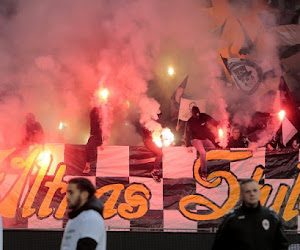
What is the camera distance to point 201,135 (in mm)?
7227

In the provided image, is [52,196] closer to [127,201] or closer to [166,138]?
[127,201]

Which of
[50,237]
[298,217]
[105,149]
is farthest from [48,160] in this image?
[298,217]

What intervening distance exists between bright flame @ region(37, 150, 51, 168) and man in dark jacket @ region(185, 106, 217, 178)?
2.03 m

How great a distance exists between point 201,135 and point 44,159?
7.81 ft

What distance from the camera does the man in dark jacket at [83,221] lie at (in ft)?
8.32

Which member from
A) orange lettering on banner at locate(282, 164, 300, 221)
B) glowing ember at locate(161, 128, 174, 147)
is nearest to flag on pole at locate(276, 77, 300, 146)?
orange lettering on banner at locate(282, 164, 300, 221)

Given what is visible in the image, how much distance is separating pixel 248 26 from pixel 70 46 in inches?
146

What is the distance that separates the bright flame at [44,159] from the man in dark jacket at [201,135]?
6.65 ft

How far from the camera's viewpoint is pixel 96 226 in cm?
257

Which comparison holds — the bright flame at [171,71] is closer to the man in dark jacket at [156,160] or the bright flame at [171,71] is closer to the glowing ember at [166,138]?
the glowing ember at [166,138]

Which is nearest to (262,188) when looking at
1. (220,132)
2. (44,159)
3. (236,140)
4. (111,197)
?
(236,140)

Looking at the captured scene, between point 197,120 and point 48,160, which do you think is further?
point 197,120

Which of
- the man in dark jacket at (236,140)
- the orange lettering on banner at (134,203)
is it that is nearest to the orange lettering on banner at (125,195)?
the orange lettering on banner at (134,203)

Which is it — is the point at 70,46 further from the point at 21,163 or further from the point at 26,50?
the point at 21,163
